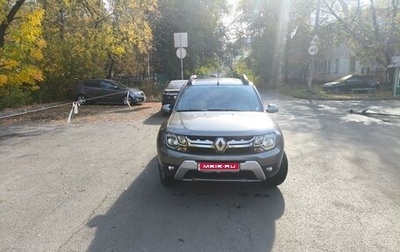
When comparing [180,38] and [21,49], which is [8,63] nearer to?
[21,49]

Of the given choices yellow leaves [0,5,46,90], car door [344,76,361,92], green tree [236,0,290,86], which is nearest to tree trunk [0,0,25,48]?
yellow leaves [0,5,46,90]

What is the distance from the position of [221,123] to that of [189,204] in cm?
119

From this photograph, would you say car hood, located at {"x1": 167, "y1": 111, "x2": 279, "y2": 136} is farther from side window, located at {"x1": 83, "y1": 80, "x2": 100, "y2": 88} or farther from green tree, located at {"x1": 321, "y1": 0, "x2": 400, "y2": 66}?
green tree, located at {"x1": 321, "y1": 0, "x2": 400, "y2": 66}

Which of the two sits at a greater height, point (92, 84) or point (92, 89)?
point (92, 84)

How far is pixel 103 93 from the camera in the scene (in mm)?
20203

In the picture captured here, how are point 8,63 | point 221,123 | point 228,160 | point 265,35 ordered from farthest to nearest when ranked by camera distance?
Answer: point 265,35 < point 8,63 < point 221,123 < point 228,160

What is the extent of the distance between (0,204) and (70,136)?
541 cm

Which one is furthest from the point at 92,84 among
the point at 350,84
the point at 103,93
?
the point at 350,84

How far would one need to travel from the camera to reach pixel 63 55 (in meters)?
20.5

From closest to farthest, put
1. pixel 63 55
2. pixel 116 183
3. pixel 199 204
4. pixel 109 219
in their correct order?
pixel 109 219 → pixel 199 204 → pixel 116 183 → pixel 63 55

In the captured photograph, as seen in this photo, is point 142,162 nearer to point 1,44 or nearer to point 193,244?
point 193,244

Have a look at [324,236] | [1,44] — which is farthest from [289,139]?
[1,44]

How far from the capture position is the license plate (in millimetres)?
4641

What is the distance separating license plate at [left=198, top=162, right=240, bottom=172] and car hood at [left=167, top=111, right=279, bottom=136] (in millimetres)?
391
